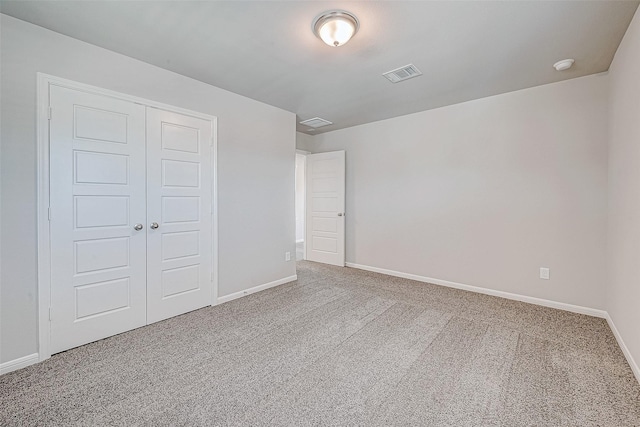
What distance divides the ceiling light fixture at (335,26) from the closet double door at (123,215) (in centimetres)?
174

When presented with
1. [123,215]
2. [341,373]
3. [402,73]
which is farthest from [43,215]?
[402,73]

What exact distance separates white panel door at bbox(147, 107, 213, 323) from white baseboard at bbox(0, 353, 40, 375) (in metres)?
0.81

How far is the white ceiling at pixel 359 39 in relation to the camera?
1.92m

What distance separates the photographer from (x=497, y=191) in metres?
3.49

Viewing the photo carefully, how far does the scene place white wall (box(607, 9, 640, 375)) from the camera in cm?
195

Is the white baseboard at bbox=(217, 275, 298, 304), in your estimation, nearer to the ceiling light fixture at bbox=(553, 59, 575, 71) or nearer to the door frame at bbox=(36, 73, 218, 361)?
the door frame at bbox=(36, 73, 218, 361)

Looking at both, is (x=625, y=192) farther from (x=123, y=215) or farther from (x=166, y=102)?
(x=123, y=215)

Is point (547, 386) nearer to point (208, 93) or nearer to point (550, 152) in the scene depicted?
point (550, 152)

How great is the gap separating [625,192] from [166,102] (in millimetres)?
4243

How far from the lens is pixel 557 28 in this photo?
2115 millimetres

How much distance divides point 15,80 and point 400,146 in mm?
4270

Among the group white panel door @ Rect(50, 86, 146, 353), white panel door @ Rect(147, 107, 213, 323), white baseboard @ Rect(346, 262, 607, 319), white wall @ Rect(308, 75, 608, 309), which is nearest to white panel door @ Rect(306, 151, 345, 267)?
white wall @ Rect(308, 75, 608, 309)

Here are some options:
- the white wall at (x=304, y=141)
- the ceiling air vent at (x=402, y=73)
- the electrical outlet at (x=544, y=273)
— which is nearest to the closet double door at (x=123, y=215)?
the ceiling air vent at (x=402, y=73)

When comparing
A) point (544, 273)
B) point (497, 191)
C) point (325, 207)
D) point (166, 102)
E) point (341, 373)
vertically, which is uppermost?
point (166, 102)
